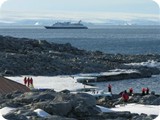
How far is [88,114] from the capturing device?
12562 millimetres

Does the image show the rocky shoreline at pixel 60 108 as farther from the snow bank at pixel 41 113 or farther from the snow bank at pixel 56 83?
the snow bank at pixel 56 83

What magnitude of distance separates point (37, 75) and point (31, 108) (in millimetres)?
24089

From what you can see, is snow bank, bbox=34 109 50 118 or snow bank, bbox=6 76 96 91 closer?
snow bank, bbox=34 109 50 118

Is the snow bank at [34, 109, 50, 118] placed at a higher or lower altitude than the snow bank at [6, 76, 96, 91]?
higher

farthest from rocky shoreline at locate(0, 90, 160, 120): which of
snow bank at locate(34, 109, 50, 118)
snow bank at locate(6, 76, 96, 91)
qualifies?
snow bank at locate(6, 76, 96, 91)

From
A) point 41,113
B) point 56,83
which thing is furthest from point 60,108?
point 56,83

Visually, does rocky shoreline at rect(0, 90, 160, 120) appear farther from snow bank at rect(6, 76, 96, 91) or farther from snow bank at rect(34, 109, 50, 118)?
snow bank at rect(6, 76, 96, 91)

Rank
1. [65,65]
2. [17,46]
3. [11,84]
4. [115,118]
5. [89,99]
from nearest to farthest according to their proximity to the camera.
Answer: [115,118]
[89,99]
[11,84]
[65,65]
[17,46]

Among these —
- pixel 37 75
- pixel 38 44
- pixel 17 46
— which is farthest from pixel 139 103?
pixel 38 44

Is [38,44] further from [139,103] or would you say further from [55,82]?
[139,103]

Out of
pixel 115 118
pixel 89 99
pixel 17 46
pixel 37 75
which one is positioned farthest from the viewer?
pixel 17 46

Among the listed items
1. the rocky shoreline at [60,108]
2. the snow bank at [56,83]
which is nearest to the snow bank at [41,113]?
the rocky shoreline at [60,108]

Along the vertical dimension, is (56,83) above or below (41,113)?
below

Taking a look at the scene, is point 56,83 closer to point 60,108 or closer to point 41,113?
point 60,108
